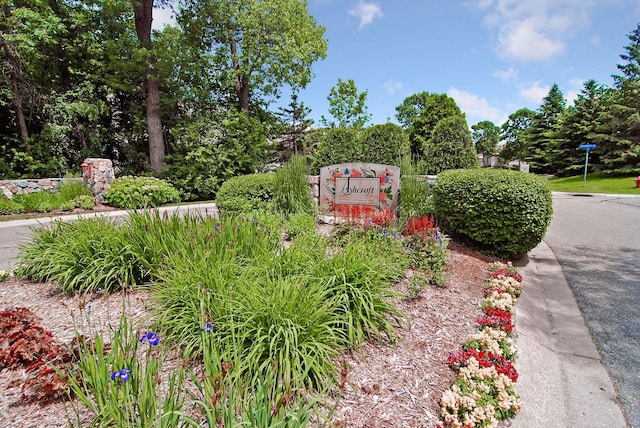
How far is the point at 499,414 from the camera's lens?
1.78m

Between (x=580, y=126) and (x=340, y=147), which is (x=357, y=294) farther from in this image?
(x=580, y=126)

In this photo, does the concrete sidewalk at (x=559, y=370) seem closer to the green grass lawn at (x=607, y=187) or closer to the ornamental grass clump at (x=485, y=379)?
the ornamental grass clump at (x=485, y=379)

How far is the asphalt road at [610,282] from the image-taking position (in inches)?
89.9

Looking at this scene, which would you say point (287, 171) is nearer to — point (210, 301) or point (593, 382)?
point (210, 301)

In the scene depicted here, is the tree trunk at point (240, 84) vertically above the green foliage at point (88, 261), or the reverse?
the tree trunk at point (240, 84)

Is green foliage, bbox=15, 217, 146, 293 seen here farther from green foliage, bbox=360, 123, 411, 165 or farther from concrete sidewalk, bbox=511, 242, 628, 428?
green foliage, bbox=360, 123, 411, 165

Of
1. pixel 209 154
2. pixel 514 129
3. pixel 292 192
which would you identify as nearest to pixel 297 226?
pixel 292 192

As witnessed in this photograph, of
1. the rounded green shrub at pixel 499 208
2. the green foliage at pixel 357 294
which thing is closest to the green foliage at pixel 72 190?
the green foliage at pixel 357 294

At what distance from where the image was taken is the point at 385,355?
2.16m

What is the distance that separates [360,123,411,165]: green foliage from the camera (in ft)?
24.8

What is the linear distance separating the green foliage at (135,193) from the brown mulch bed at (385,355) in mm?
6037

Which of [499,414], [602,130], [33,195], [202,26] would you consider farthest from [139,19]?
[602,130]

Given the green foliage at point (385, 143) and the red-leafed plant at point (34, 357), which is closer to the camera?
the red-leafed plant at point (34, 357)

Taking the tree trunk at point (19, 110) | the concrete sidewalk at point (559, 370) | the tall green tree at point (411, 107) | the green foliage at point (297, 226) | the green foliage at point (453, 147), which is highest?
the tall green tree at point (411, 107)
